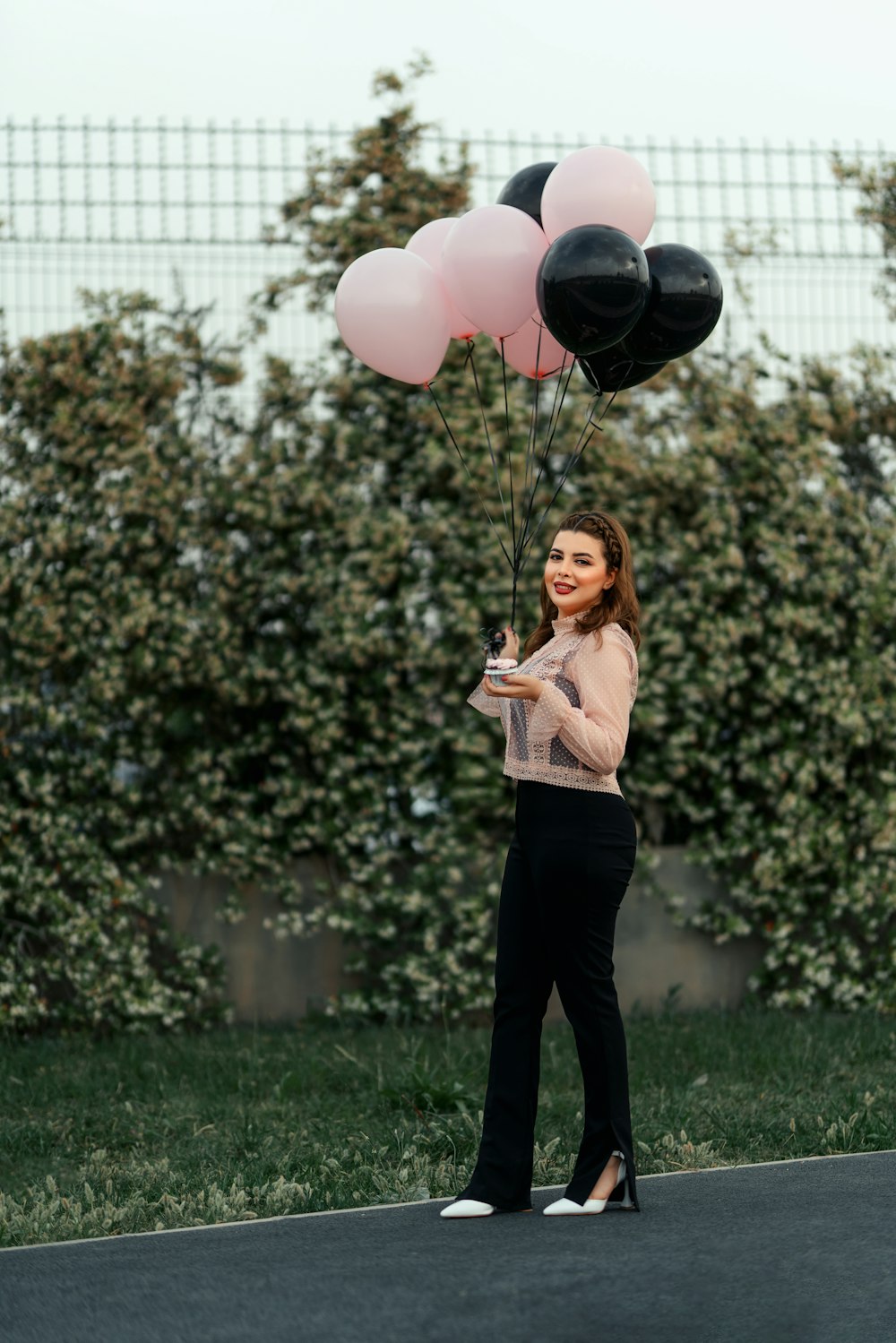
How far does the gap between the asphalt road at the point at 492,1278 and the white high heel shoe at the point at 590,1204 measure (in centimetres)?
3

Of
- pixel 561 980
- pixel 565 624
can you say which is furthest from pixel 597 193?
pixel 561 980

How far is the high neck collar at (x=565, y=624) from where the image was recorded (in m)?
4.01

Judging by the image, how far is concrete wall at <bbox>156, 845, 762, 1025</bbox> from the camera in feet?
23.9

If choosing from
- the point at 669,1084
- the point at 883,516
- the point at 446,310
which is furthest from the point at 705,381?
the point at 669,1084

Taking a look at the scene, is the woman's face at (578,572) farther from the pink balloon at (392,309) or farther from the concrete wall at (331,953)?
the concrete wall at (331,953)

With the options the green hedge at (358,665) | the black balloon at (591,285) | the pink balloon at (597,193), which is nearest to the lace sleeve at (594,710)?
the black balloon at (591,285)

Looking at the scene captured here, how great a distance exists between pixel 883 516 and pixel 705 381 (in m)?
1.14

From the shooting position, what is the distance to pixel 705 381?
7605 mm

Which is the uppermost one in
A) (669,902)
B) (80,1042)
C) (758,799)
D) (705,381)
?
(705,381)

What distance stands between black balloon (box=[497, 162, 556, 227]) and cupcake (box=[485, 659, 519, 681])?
191 centimetres

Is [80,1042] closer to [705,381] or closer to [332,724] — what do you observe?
[332,724]

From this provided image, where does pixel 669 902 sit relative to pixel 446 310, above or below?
below

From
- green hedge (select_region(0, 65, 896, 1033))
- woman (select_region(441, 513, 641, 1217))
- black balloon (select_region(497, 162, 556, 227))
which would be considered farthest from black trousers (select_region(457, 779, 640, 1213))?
green hedge (select_region(0, 65, 896, 1033))

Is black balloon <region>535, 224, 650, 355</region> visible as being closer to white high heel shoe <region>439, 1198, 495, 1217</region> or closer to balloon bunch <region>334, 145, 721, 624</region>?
balloon bunch <region>334, 145, 721, 624</region>
